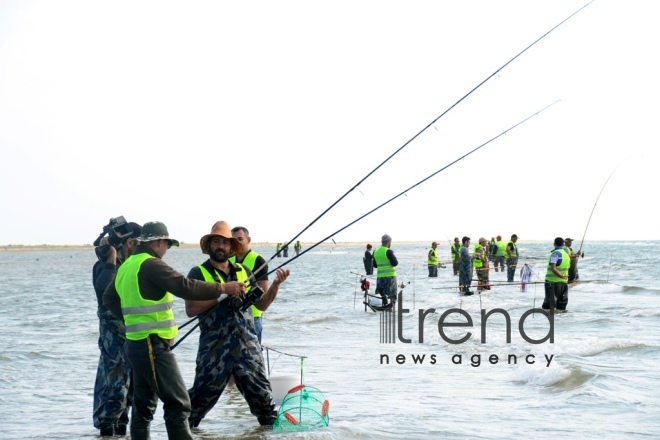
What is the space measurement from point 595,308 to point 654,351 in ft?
25.2

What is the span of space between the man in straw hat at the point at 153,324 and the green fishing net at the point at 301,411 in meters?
1.34

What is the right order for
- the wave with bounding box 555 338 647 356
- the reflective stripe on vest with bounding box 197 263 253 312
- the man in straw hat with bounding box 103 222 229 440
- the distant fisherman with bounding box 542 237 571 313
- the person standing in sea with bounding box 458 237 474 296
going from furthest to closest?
the person standing in sea with bounding box 458 237 474 296 → the distant fisherman with bounding box 542 237 571 313 → the wave with bounding box 555 338 647 356 → the reflective stripe on vest with bounding box 197 263 253 312 → the man in straw hat with bounding box 103 222 229 440

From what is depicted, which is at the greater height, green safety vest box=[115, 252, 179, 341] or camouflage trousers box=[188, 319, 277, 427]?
green safety vest box=[115, 252, 179, 341]

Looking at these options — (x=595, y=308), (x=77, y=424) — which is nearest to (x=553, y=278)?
(x=595, y=308)

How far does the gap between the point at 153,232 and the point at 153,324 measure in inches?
22.9

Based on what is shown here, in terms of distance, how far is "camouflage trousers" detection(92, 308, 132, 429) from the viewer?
6180 mm

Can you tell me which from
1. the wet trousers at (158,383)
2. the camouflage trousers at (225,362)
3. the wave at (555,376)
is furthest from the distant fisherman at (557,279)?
the wet trousers at (158,383)

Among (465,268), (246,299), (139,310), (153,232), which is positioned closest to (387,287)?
(465,268)

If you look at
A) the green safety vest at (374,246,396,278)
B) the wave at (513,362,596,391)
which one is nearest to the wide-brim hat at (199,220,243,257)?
the wave at (513,362,596,391)

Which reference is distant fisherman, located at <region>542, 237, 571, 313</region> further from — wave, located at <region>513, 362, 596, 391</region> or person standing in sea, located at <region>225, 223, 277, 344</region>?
person standing in sea, located at <region>225, 223, 277, 344</region>

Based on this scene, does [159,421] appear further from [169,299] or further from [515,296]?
[515,296]

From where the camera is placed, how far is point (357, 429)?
659 cm

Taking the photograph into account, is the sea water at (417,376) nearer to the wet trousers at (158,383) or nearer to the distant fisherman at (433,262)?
the wet trousers at (158,383)

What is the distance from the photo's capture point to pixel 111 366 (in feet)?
20.3
